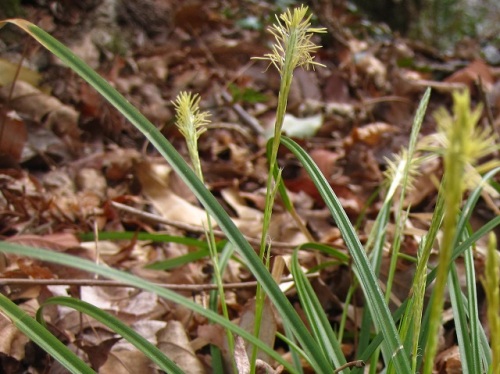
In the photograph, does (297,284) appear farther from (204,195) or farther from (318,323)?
(204,195)

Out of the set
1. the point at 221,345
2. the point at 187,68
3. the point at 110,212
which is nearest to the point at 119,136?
the point at 110,212

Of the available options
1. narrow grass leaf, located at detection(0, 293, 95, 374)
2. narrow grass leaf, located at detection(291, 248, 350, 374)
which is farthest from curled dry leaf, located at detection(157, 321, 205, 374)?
narrow grass leaf, located at detection(0, 293, 95, 374)

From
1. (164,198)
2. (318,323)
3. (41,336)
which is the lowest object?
(41,336)

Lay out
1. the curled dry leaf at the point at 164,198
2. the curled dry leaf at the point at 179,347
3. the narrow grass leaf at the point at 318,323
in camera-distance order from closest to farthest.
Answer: the narrow grass leaf at the point at 318,323
the curled dry leaf at the point at 179,347
the curled dry leaf at the point at 164,198

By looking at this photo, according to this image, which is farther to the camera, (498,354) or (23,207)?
(23,207)

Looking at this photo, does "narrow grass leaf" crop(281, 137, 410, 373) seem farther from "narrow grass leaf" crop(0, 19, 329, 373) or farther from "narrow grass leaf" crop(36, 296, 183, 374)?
"narrow grass leaf" crop(36, 296, 183, 374)

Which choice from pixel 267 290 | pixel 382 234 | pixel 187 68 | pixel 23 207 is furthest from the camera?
pixel 187 68

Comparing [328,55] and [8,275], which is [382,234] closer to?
[8,275]

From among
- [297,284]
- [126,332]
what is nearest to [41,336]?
[126,332]

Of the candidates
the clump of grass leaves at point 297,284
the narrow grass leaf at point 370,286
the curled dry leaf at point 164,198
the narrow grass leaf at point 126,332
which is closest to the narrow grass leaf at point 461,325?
the clump of grass leaves at point 297,284

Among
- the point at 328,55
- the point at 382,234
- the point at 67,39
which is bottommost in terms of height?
the point at 382,234

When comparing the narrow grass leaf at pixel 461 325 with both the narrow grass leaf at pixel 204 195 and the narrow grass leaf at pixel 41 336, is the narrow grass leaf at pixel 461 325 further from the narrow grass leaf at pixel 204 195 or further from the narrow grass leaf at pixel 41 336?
the narrow grass leaf at pixel 41 336
